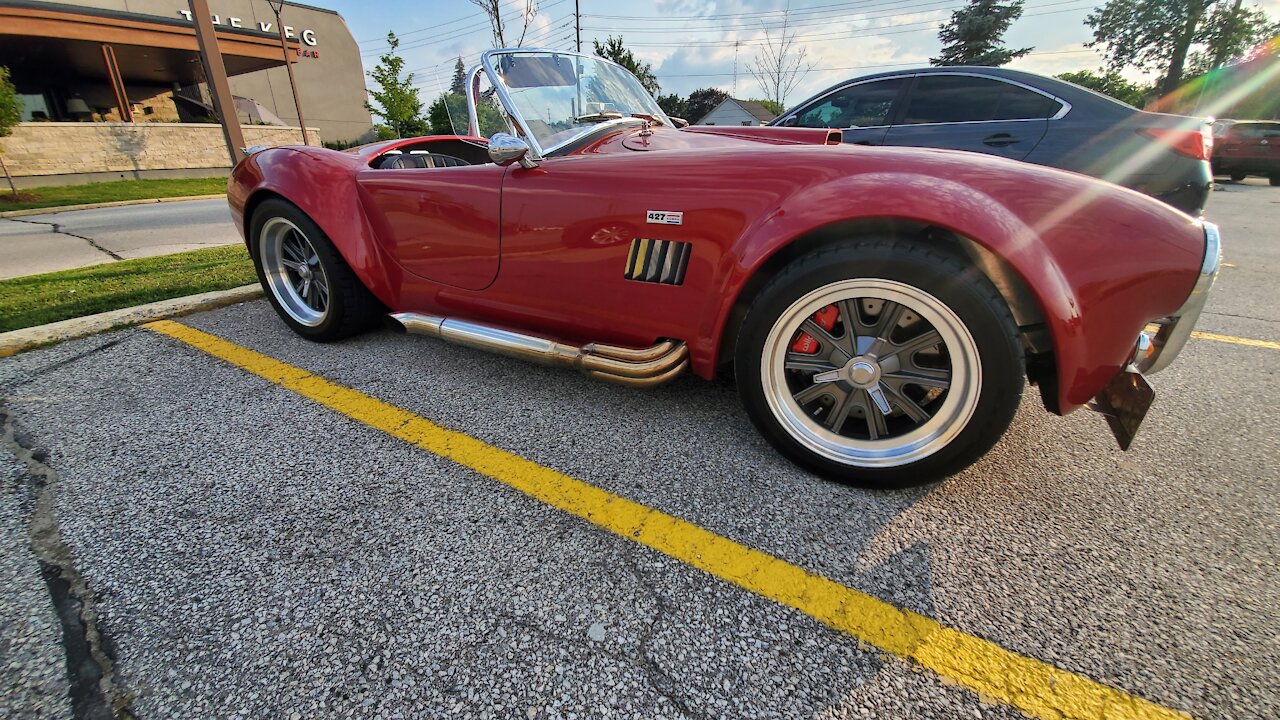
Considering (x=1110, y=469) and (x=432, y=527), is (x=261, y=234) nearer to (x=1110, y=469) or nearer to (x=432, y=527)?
(x=432, y=527)

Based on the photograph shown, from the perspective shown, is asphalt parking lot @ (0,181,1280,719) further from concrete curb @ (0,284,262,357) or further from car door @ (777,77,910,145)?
car door @ (777,77,910,145)

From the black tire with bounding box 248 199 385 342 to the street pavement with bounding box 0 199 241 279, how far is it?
414 centimetres

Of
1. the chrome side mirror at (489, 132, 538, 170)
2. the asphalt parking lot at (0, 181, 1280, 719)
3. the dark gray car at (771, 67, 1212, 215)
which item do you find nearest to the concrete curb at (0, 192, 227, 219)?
the asphalt parking lot at (0, 181, 1280, 719)

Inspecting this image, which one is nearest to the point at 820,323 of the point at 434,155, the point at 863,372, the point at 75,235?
the point at 863,372

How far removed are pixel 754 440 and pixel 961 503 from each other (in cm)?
70

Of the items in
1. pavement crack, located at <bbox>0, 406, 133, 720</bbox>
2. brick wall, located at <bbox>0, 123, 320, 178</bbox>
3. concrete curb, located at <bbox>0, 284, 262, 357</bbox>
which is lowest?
pavement crack, located at <bbox>0, 406, 133, 720</bbox>

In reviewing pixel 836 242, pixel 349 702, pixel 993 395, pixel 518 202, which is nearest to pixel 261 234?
pixel 518 202

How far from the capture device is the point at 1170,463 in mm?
1888

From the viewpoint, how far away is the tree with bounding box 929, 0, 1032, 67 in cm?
2592

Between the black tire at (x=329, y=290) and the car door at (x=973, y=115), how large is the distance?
4.60 m

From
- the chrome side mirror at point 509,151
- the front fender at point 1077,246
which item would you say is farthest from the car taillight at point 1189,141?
the chrome side mirror at point 509,151

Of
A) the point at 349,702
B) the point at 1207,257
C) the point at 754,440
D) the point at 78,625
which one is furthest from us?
the point at 754,440

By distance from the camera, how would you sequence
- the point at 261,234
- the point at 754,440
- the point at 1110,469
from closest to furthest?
the point at 1110,469, the point at 754,440, the point at 261,234

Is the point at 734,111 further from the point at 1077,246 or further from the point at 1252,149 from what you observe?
the point at 1077,246
